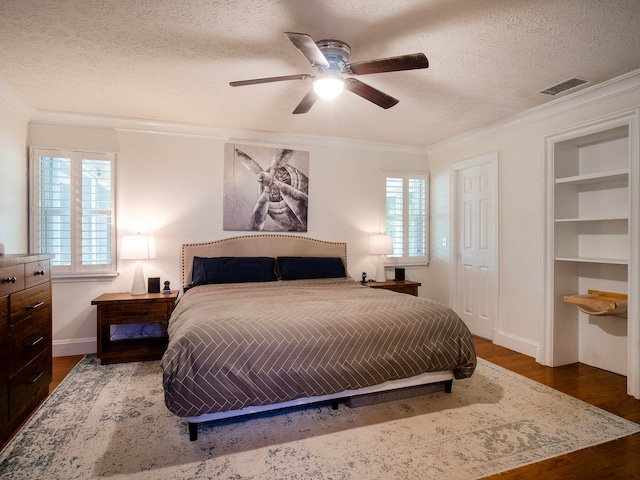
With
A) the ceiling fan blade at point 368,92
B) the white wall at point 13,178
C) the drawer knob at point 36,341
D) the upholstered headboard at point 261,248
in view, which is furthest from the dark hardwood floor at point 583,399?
the ceiling fan blade at point 368,92

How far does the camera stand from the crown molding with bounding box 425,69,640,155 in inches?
115

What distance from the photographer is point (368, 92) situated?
8.43ft

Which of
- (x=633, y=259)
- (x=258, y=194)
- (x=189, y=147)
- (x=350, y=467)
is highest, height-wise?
(x=189, y=147)

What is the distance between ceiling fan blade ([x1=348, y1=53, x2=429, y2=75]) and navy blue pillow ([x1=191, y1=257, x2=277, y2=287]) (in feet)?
8.07

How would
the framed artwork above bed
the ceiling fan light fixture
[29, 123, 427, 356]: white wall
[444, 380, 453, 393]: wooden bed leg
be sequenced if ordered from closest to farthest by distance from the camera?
the ceiling fan light fixture, [444, 380, 453, 393]: wooden bed leg, [29, 123, 427, 356]: white wall, the framed artwork above bed

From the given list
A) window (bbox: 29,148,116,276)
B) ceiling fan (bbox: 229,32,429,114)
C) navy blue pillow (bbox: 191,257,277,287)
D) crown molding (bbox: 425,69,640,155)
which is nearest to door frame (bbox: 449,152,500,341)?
crown molding (bbox: 425,69,640,155)

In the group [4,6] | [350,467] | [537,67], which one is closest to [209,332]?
[350,467]

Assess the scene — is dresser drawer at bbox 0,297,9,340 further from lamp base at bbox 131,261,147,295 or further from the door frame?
the door frame

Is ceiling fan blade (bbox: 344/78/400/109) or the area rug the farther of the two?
ceiling fan blade (bbox: 344/78/400/109)

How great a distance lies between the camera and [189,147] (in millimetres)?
4258

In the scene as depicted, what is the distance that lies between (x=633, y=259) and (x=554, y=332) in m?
1.05

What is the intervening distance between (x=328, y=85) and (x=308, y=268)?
2337 mm

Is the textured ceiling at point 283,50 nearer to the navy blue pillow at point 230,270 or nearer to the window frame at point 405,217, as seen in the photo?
the window frame at point 405,217

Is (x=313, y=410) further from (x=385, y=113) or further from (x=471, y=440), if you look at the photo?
(x=385, y=113)
